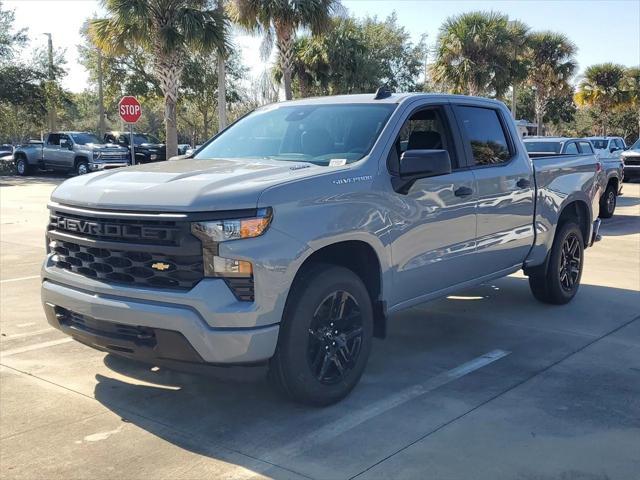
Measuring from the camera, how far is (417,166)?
4.62 metres

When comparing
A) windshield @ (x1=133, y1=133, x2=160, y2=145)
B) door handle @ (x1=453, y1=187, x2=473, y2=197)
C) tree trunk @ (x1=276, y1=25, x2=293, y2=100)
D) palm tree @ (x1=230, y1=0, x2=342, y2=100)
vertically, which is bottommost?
door handle @ (x1=453, y1=187, x2=473, y2=197)

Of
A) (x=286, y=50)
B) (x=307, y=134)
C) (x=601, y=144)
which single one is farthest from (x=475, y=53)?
(x=307, y=134)

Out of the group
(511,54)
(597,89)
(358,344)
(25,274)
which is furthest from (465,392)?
(597,89)

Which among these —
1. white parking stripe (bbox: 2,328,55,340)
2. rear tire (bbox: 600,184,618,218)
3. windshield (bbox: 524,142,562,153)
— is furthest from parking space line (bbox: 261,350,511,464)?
rear tire (bbox: 600,184,618,218)

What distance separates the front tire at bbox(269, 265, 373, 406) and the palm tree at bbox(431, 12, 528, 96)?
26187 millimetres

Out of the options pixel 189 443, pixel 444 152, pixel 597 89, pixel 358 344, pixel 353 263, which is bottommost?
pixel 189 443

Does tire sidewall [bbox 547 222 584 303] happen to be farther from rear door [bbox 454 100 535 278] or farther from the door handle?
the door handle

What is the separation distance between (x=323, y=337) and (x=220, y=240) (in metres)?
0.98

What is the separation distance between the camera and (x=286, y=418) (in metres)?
4.22

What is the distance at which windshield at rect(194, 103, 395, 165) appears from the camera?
482cm

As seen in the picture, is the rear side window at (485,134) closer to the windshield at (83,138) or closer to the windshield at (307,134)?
the windshield at (307,134)

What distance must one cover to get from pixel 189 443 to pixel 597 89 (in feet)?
148

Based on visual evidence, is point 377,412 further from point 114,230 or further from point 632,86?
point 632,86

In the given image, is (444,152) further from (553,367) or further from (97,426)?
(97,426)
